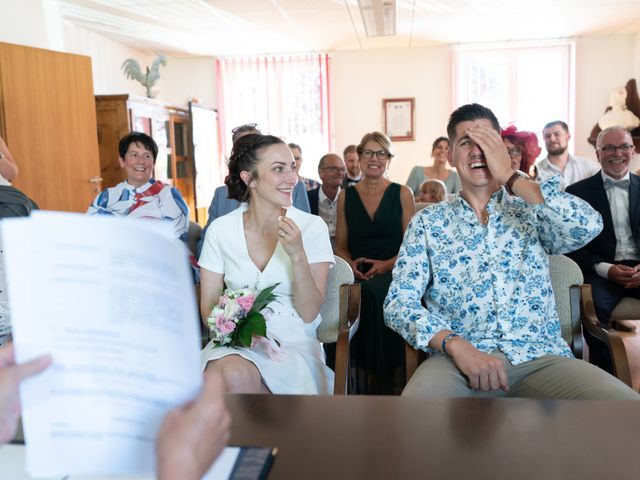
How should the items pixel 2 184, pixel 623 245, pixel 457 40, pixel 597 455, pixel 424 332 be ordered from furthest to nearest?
pixel 457 40
pixel 623 245
pixel 2 184
pixel 424 332
pixel 597 455

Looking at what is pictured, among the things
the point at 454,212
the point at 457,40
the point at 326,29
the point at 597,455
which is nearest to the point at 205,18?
the point at 326,29

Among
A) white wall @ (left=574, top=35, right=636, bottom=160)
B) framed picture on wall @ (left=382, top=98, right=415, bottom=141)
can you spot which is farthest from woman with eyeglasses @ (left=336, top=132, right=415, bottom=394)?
white wall @ (left=574, top=35, right=636, bottom=160)

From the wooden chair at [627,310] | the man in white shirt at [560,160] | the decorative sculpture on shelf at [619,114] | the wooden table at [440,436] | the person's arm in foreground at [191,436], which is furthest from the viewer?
the decorative sculpture on shelf at [619,114]

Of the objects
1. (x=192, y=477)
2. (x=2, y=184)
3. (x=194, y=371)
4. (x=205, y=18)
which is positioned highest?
(x=205, y=18)

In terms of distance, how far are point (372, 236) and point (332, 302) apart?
1421mm

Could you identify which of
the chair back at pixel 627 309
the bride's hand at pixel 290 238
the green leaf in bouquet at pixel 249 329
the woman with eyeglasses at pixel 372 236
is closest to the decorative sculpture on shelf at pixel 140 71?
the woman with eyeglasses at pixel 372 236

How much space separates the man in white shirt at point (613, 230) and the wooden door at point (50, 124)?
4.22 meters

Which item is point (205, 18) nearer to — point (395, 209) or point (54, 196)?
point (54, 196)

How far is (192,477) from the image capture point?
0.56 meters

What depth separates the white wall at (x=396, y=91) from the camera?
831 centimetres

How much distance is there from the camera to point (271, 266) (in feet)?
7.29

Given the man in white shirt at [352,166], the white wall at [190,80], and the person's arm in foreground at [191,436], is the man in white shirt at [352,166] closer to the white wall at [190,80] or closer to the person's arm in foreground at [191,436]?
the white wall at [190,80]

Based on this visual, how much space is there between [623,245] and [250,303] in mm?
2376

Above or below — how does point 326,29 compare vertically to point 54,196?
above
